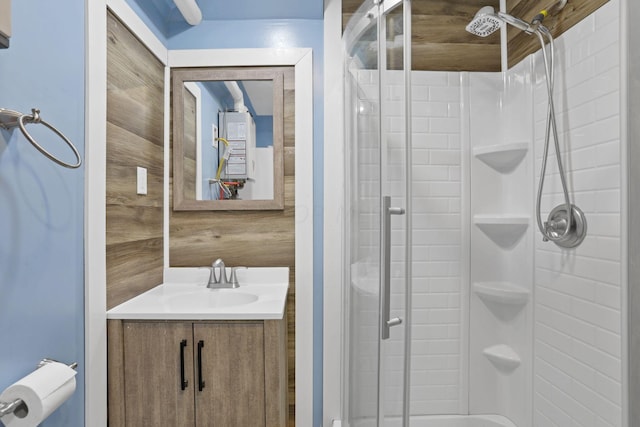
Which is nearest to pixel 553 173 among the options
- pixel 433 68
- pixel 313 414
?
pixel 433 68

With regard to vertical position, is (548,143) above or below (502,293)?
above

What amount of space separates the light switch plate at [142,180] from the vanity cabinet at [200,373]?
0.55 meters

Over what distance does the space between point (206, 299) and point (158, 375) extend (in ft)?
1.35

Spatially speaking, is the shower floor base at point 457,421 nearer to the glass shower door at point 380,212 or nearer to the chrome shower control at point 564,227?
the glass shower door at point 380,212

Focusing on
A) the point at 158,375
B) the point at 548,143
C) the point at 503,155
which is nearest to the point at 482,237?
the point at 503,155

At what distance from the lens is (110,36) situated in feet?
4.65

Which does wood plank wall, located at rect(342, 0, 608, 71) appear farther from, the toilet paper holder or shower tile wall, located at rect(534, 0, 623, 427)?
the toilet paper holder

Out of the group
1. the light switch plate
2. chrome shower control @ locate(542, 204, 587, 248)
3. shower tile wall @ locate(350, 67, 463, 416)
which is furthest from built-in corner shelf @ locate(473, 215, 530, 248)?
the light switch plate

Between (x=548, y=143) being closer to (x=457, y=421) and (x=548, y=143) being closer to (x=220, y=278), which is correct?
(x=457, y=421)

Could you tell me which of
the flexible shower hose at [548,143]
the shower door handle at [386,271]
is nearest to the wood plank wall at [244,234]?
the shower door handle at [386,271]

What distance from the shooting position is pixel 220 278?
6.14 ft

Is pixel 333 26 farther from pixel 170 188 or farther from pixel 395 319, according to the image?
pixel 395 319

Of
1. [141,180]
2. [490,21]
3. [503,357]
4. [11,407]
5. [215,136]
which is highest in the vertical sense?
[490,21]

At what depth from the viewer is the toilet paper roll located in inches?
35.6
